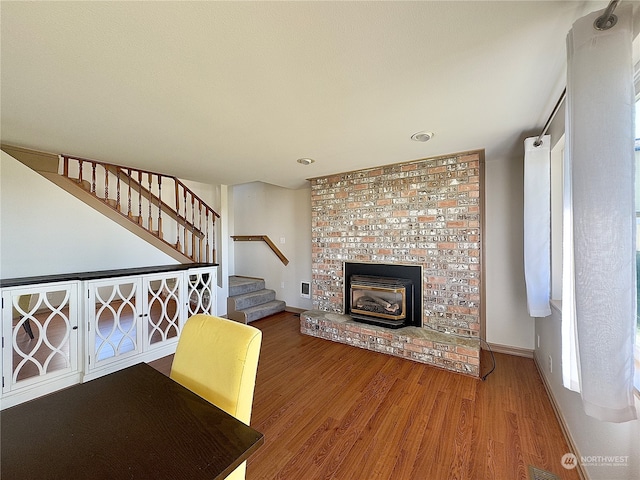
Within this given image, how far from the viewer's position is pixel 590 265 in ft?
3.22

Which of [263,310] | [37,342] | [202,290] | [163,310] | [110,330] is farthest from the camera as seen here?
[263,310]

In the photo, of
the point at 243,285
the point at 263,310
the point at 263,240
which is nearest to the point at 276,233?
the point at 263,240

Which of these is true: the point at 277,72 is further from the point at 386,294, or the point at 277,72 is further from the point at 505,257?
the point at 505,257

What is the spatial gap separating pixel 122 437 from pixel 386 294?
2.76 m

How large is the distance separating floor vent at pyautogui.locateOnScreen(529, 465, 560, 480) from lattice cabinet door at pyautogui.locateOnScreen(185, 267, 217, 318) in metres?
3.35

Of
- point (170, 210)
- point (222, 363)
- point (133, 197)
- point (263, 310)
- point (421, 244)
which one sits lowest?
point (263, 310)

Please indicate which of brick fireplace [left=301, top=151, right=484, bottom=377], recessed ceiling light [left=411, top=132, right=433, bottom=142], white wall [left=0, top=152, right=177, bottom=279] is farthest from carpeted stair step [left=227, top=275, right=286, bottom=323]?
recessed ceiling light [left=411, top=132, right=433, bottom=142]

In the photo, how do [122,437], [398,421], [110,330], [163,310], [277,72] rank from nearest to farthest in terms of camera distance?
[122,437] < [277,72] < [398,421] < [110,330] < [163,310]

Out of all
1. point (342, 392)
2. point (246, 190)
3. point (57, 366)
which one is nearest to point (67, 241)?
point (57, 366)

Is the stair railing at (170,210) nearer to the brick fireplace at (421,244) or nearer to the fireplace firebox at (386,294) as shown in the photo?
the brick fireplace at (421,244)

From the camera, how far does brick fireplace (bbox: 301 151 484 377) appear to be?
266cm

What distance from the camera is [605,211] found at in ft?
3.09

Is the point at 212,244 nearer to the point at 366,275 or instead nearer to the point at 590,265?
the point at 366,275

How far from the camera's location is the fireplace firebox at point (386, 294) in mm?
3020
